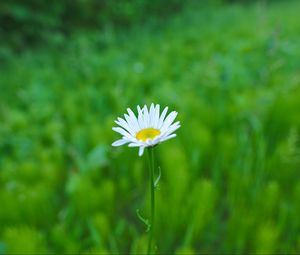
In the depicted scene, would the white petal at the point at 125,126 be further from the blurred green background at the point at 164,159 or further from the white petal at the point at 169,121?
the blurred green background at the point at 164,159

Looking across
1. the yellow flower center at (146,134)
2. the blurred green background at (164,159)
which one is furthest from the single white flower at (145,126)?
the blurred green background at (164,159)

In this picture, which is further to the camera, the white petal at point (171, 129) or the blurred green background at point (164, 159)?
the blurred green background at point (164, 159)

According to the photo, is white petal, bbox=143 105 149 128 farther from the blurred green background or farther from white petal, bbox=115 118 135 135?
the blurred green background

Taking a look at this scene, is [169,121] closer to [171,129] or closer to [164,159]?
[171,129]

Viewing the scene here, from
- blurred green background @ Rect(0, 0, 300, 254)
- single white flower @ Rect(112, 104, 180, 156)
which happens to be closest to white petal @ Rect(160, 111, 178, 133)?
single white flower @ Rect(112, 104, 180, 156)

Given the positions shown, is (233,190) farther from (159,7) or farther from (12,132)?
(159,7)

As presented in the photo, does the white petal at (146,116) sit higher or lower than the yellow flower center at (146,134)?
higher
